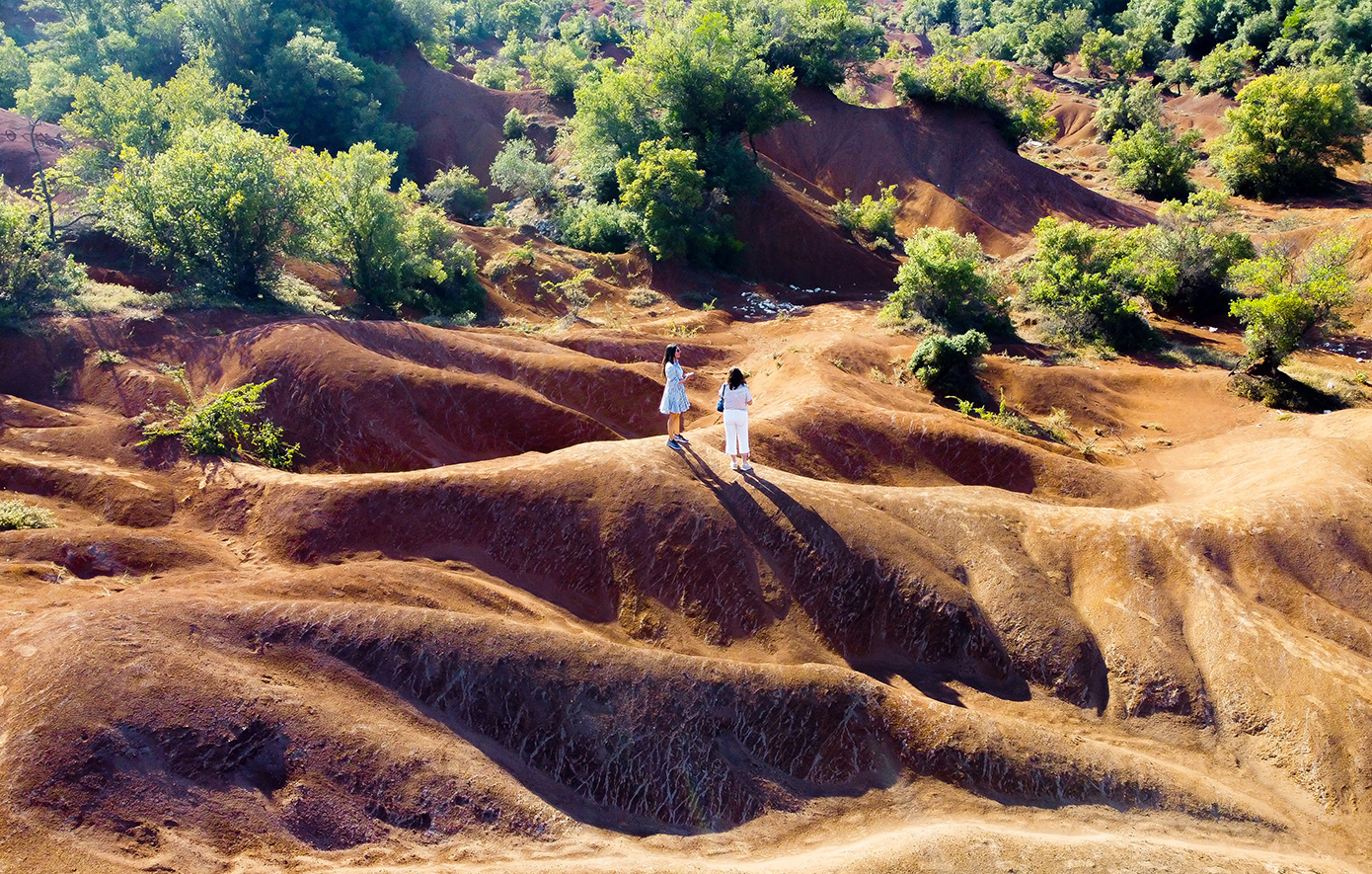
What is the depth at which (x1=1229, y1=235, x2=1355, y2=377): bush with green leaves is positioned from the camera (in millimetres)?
23078

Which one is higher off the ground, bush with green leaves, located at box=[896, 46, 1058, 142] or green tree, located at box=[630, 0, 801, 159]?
bush with green leaves, located at box=[896, 46, 1058, 142]

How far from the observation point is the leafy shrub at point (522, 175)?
125 feet

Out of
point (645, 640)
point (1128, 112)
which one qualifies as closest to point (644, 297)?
point (645, 640)

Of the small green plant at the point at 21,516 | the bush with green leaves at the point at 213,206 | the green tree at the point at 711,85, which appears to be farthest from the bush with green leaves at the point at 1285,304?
the small green plant at the point at 21,516

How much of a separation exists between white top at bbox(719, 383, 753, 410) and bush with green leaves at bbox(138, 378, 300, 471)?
9032mm

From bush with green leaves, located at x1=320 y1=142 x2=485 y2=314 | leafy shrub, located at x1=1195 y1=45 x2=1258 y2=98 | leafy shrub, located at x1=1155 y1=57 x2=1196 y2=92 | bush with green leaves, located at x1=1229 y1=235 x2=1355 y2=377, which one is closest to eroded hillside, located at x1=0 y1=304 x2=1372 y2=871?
bush with green leaves, located at x1=1229 y1=235 x2=1355 y2=377

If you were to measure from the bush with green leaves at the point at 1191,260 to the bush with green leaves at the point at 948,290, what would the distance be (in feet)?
17.7

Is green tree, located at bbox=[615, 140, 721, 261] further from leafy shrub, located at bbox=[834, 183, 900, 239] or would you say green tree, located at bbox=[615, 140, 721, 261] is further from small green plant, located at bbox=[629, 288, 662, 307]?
leafy shrub, located at bbox=[834, 183, 900, 239]

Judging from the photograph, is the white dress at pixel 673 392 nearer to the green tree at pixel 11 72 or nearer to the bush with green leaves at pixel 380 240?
the bush with green leaves at pixel 380 240

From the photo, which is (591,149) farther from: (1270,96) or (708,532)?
(1270,96)

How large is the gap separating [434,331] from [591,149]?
19.5 metres

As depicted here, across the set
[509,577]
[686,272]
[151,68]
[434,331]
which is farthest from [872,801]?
[151,68]

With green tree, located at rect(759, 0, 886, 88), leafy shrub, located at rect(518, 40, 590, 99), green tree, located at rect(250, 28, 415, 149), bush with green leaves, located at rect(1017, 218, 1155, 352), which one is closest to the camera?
bush with green leaves, located at rect(1017, 218, 1155, 352)

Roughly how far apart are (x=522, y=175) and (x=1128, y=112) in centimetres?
3673
